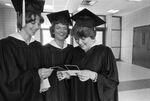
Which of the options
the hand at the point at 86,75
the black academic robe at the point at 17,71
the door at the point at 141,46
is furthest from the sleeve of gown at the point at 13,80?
the door at the point at 141,46

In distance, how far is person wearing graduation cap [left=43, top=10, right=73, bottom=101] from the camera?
61.9 inches

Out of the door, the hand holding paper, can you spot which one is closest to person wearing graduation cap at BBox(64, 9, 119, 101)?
the hand holding paper

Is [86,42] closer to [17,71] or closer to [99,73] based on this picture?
[99,73]

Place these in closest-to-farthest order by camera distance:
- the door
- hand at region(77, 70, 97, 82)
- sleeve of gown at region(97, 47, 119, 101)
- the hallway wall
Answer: hand at region(77, 70, 97, 82), sleeve of gown at region(97, 47, 119, 101), the door, the hallway wall

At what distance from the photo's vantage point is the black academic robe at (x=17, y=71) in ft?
4.15

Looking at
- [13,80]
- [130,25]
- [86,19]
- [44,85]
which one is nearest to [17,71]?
[13,80]

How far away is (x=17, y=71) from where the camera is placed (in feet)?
4.29

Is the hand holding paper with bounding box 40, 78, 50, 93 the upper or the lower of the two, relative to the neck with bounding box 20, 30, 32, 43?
lower

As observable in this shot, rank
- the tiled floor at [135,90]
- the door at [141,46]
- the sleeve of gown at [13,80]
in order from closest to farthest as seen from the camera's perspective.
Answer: the sleeve of gown at [13,80]
the tiled floor at [135,90]
the door at [141,46]

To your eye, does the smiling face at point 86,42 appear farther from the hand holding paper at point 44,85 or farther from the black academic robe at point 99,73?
Answer: the hand holding paper at point 44,85

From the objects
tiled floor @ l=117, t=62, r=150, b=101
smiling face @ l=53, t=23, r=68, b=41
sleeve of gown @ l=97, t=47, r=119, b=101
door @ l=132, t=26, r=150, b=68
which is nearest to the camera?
sleeve of gown @ l=97, t=47, r=119, b=101

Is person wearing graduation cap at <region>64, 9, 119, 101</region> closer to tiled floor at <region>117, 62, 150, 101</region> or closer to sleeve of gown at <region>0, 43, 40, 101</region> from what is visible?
sleeve of gown at <region>0, 43, 40, 101</region>

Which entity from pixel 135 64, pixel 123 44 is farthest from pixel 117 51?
pixel 135 64

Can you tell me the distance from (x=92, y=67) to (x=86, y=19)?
536 millimetres
